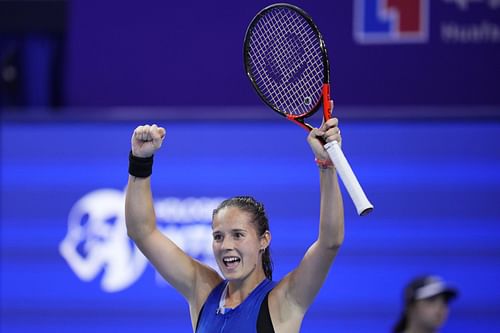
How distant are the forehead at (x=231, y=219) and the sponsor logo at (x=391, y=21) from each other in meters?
2.74

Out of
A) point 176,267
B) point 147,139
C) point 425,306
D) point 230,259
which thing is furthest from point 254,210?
point 425,306

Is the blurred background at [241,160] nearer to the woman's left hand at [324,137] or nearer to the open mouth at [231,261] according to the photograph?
the open mouth at [231,261]

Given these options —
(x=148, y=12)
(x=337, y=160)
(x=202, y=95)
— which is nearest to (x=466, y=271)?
(x=202, y=95)

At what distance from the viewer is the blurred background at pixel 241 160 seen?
5.97 m

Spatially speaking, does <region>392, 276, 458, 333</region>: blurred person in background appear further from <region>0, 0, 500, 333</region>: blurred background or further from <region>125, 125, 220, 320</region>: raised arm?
<region>125, 125, 220, 320</region>: raised arm

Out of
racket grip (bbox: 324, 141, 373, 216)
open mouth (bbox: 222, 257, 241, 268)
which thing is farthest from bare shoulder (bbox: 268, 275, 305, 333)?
racket grip (bbox: 324, 141, 373, 216)

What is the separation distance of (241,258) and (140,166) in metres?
0.48

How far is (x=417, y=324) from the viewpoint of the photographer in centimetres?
480

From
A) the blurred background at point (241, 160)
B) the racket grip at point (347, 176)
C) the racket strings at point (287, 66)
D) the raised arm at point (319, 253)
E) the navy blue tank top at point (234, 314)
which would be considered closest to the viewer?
the racket grip at point (347, 176)

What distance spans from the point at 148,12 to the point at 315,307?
2.01 m

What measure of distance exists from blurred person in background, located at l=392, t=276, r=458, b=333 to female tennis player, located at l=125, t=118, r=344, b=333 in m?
1.30

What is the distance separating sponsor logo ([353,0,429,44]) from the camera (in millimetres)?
6043

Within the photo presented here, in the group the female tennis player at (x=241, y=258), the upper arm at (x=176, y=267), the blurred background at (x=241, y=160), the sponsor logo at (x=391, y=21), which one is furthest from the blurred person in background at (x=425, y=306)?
the sponsor logo at (x=391, y=21)

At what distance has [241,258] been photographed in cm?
354
